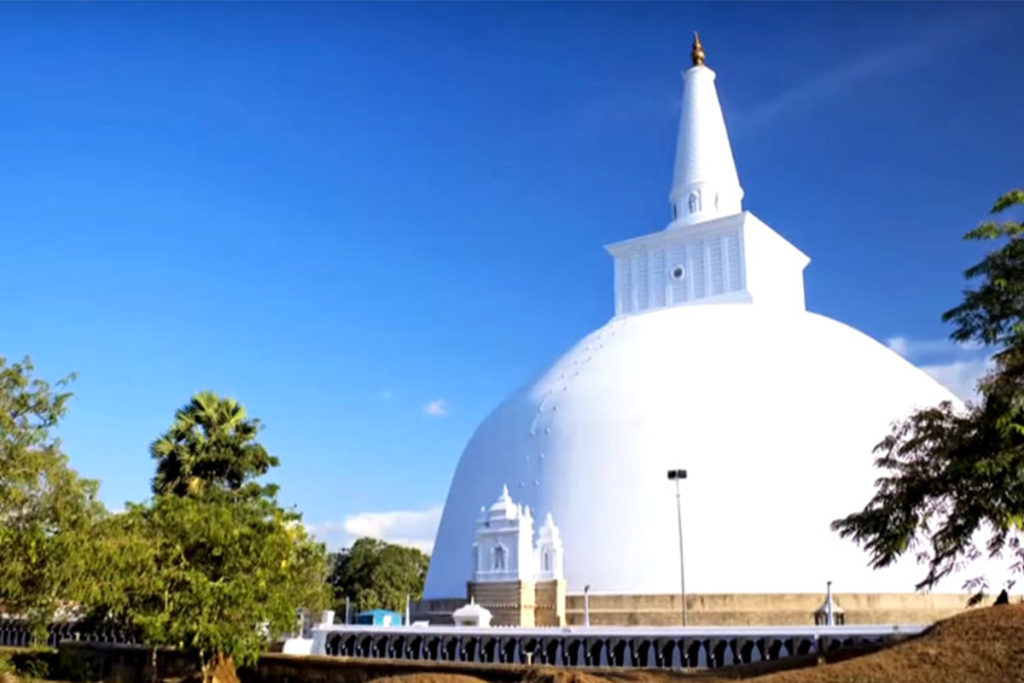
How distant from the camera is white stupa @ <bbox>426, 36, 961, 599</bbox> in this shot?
26.8 meters

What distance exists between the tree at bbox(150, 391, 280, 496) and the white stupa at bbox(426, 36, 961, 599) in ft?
26.2

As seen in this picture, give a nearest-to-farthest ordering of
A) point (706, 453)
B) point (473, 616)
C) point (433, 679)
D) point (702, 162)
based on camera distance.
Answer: point (433, 679) → point (473, 616) → point (706, 453) → point (702, 162)

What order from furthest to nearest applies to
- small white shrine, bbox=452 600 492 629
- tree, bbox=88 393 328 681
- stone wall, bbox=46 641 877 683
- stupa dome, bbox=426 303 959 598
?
stupa dome, bbox=426 303 959 598
small white shrine, bbox=452 600 492 629
tree, bbox=88 393 328 681
stone wall, bbox=46 641 877 683

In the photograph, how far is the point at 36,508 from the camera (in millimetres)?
15164

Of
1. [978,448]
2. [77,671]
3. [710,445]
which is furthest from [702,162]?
[77,671]

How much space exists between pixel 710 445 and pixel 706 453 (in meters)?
0.31

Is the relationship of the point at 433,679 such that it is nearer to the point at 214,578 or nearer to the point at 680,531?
the point at 214,578

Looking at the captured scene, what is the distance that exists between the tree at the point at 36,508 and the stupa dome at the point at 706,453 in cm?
1677

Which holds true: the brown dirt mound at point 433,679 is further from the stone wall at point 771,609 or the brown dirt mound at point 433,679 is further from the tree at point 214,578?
the stone wall at point 771,609

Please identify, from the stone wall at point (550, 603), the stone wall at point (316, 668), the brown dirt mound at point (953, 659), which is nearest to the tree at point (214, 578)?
the stone wall at point (316, 668)

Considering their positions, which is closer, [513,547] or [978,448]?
[978,448]

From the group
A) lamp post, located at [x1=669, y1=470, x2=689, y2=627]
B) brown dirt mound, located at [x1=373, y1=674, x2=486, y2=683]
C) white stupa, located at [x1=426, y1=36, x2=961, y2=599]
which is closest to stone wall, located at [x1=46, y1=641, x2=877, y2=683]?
brown dirt mound, located at [x1=373, y1=674, x2=486, y2=683]

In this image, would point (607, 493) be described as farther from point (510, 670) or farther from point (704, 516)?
point (510, 670)

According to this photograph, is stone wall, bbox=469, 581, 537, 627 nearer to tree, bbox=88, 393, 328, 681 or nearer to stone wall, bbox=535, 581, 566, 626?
stone wall, bbox=535, 581, 566, 626
